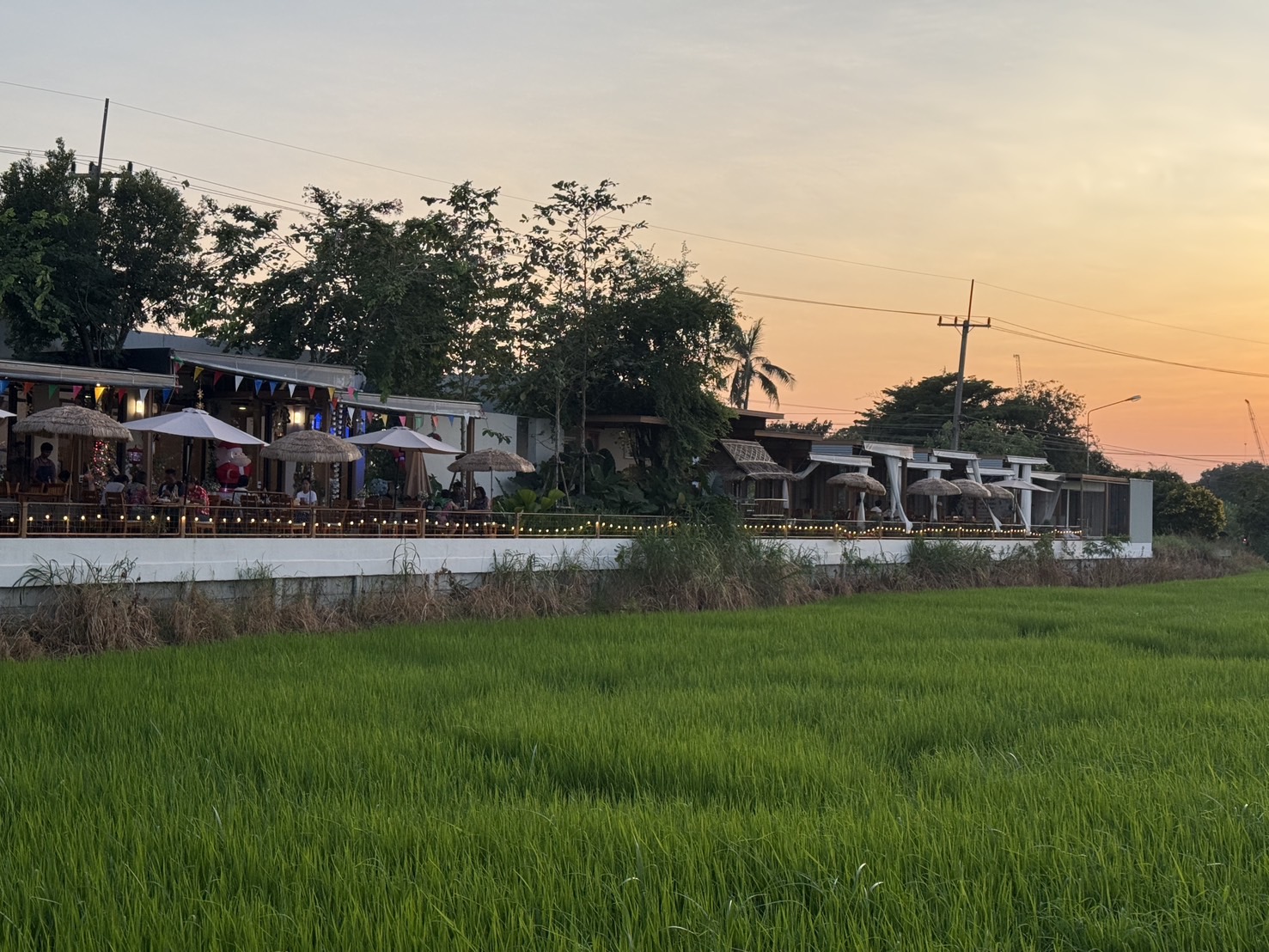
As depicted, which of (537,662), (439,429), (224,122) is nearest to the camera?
(537,662)

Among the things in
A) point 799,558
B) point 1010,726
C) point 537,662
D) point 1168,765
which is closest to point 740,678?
point 537,662

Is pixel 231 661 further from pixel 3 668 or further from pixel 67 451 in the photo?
pixel 67 451

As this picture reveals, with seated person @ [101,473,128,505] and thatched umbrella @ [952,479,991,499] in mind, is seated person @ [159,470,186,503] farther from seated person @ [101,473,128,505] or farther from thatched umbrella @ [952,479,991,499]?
thatched umbrella @ [952,479,991,499]

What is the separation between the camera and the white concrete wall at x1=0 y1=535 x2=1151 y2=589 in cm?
1370

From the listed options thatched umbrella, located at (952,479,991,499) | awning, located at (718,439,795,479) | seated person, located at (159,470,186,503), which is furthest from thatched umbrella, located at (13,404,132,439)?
thatched umbrella, located at (952,479,991,499)

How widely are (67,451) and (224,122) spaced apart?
676 cm

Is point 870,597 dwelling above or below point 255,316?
below

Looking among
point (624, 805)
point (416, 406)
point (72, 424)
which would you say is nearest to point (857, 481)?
point (416, 406)

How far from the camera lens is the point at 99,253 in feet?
84.5

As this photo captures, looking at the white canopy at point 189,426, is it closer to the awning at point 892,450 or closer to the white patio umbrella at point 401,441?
the white patio umbrella at point 401,441

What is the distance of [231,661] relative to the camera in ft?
38.5

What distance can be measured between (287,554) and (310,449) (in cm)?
252

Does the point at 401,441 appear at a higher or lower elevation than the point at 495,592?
higher

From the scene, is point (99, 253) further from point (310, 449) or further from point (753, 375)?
point (753, 375)
